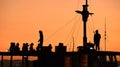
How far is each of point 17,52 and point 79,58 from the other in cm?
743

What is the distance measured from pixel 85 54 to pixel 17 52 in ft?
26.7

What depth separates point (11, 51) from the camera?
4072cm

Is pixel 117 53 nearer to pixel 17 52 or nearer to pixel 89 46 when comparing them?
pixel 89 46

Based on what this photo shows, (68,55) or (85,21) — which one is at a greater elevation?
(85,21)

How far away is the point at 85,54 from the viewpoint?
35.7 metres

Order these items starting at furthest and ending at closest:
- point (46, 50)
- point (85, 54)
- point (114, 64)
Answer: point (114, 64)
point (46, 50)
point (85, 54)

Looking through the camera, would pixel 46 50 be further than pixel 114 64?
No

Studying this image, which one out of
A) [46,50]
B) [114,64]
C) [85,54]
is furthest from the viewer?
[114,64]

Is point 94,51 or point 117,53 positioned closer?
point 94,51

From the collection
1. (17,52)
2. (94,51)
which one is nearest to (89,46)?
(94,51)

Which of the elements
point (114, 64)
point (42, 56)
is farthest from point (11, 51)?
point (114, 64)

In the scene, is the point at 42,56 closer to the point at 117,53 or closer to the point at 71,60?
the point at 71,60

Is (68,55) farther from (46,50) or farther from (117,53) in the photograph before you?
(117,53)

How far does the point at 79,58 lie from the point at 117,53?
15.5 feet
